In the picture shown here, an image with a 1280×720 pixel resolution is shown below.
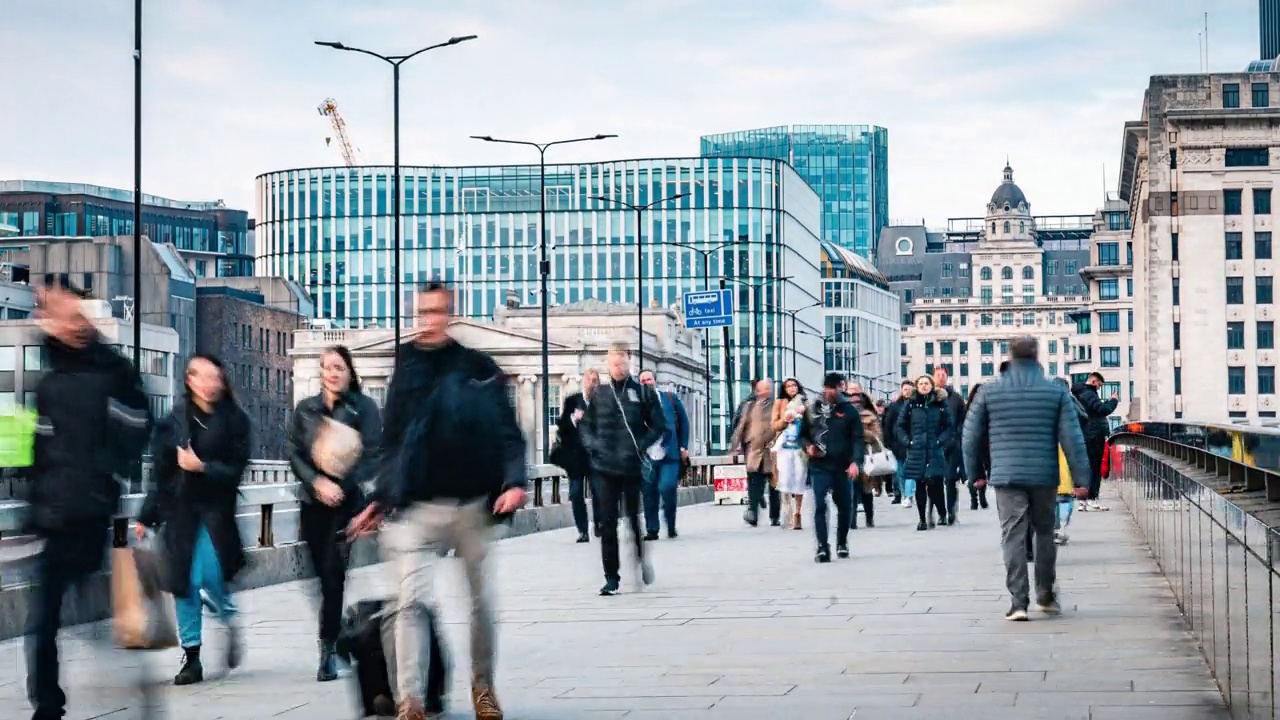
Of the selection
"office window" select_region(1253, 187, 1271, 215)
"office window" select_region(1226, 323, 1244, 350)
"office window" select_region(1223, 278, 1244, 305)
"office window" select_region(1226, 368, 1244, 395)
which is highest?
"office window" select_region(1253, 187, 1271, 215)

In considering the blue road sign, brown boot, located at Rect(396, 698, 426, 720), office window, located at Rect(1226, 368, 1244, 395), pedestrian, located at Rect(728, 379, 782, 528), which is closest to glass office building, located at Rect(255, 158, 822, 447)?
office window, located at Rect(1226, 368, 1244, 395)

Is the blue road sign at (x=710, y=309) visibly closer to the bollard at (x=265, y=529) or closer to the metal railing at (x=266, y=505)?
the metal railing at (x=266, y=505)

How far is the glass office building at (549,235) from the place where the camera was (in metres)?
138

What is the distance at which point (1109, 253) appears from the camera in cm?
17450

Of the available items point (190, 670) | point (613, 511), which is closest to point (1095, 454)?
point (613, 511)

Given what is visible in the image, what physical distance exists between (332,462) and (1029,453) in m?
5.08

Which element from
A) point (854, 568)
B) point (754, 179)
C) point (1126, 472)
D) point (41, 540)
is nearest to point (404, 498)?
point (41, 540)

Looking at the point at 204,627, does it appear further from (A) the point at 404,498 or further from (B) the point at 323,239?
(B) the point at 323,239

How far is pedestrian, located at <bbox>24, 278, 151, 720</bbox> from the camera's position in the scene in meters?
7.93

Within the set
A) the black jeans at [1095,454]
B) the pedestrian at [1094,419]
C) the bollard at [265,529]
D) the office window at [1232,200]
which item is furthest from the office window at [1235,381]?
the bollard at [265,529]

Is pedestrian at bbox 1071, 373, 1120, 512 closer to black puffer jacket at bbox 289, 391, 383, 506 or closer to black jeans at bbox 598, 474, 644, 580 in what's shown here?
black jeans at bbox 598, 474, 644, 580

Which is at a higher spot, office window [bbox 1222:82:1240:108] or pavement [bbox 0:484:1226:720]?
office window [bbox 1222:82:1240:108]

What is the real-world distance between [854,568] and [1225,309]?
344 feet

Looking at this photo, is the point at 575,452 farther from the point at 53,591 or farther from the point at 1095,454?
the point at 53,591
